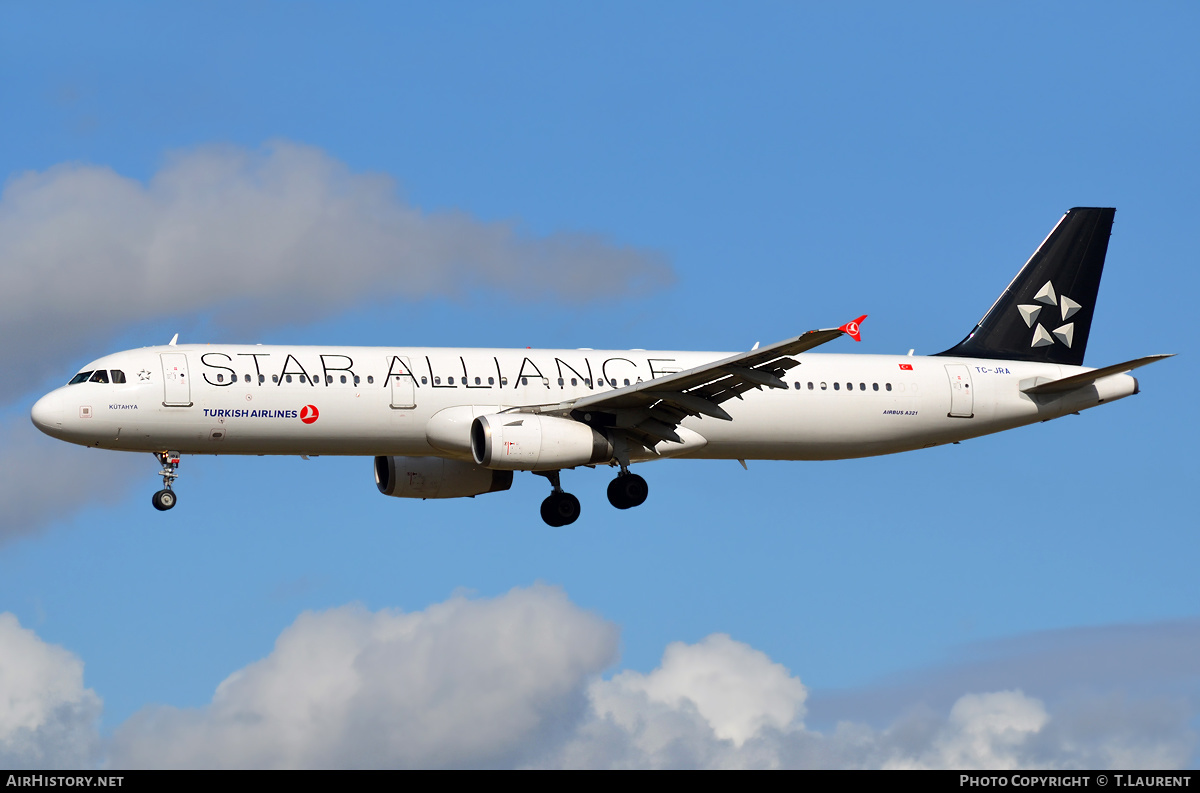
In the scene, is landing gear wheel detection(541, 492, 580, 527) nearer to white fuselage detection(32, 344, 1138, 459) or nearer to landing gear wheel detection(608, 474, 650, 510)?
landing gear wheel detection(608, 474, 650, 510)

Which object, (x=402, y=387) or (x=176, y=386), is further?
(x=402, y=387)

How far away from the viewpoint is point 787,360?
3984 centimetres

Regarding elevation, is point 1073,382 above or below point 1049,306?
below

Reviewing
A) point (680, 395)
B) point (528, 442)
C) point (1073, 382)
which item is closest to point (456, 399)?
point (528, 442)

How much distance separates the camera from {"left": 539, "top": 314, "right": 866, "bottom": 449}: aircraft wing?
40.0 meters

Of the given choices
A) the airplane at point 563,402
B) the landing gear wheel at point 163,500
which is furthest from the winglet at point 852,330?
the landing gear wheel at point 163,500

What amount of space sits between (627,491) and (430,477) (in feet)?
20.3

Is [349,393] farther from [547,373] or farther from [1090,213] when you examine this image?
[1090,213]

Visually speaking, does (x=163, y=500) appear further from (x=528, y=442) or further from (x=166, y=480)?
(x=528, y=442)

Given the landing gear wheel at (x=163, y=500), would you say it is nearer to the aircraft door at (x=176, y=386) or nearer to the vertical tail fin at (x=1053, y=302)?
the aircraft door at (x=176, y=386)

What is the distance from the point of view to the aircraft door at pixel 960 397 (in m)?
47.2

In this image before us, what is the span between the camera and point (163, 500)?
41531 millimetres

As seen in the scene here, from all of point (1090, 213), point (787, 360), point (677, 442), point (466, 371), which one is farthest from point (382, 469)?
point (1090, 213)
